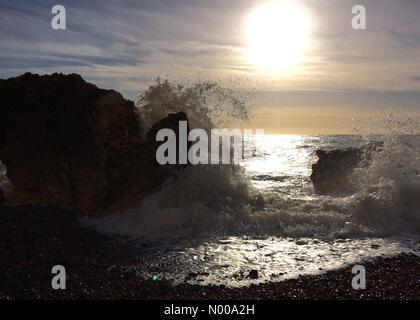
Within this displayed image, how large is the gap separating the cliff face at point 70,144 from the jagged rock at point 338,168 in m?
9.11

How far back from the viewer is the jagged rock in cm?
1802

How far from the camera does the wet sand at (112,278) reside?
653 centimetres

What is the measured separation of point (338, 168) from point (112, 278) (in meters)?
14.5

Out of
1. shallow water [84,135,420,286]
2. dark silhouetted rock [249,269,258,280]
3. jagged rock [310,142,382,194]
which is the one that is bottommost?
dark silhouetted rock [249,269,258,280]

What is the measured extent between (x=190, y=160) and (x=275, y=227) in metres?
4.17

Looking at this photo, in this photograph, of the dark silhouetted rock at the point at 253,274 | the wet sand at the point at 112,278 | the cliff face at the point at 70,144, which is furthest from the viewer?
the cliff face at the point at 70,144

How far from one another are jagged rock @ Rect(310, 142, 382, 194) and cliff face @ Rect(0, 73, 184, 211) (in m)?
9.11
